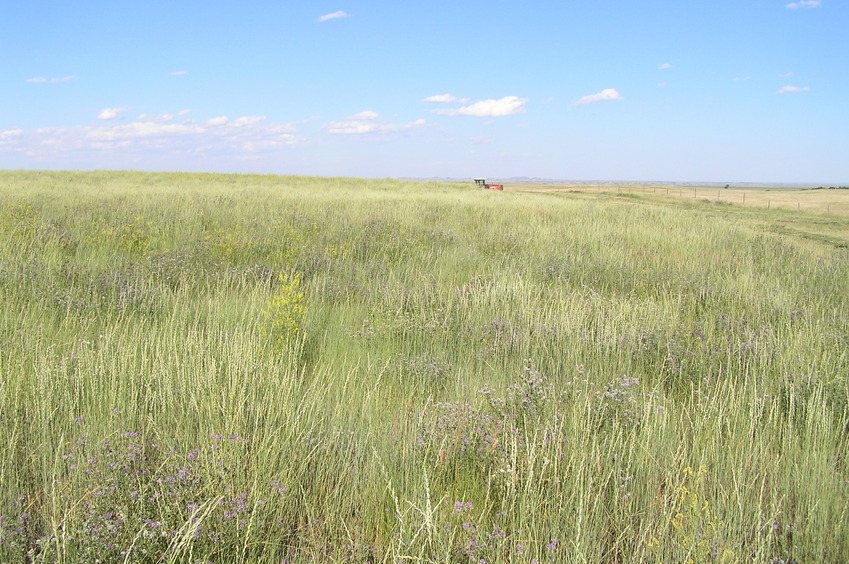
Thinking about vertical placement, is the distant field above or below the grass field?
above

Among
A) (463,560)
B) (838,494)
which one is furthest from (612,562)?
(838,494)

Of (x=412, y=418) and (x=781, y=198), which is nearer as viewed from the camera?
(x=412, y=418)

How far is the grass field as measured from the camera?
2.16 metres

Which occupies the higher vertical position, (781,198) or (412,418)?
(781,198)

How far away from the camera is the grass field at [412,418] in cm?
216

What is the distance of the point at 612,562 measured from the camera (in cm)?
228

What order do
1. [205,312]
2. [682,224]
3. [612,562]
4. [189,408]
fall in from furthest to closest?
[682,224] < [205,312] < [189,408] < [612,562]

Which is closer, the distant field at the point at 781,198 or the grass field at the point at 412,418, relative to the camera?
the grass field at the point at 412,418

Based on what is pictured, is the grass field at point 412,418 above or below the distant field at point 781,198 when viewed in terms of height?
below

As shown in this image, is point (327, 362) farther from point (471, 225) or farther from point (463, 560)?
point (471, 225)

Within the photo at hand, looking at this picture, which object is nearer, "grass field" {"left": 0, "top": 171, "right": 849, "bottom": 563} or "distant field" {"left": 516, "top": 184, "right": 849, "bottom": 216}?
"grass field" {"left": 0, "top": 171, "right": 849, "bottom": 563}

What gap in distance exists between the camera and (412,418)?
306cm

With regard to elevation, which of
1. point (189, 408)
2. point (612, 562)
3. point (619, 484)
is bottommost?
point (612, 562)

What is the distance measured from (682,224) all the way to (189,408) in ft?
48.8
